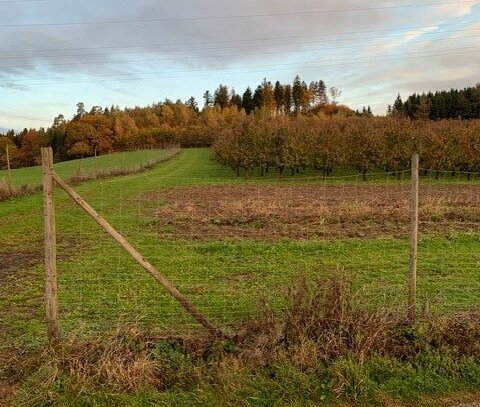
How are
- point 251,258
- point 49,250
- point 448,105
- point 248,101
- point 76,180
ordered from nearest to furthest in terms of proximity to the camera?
point 49,250, point 251,258, point 76,180, point 448,105, point 248,101

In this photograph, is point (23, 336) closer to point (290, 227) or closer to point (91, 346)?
point (91, 346)

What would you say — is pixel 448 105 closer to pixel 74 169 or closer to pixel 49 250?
pixel 74 169

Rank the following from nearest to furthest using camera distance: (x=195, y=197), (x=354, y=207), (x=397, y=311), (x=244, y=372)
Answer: (x=244, y=372), (x=397, y=311), (x=354, y=207), (x=195, y=197)

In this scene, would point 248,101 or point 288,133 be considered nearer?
point 288,133

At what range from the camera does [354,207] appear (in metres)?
15.0

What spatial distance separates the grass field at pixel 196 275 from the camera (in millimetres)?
5879

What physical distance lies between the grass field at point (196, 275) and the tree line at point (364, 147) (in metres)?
24.6

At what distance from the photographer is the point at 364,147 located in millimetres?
36750

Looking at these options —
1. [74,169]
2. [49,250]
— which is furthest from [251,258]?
[74,169]

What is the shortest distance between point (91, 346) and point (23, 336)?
1480mm

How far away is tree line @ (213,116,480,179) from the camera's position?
1430 inches

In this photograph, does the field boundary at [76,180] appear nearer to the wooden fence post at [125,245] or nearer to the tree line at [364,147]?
the tree line at [364,147]

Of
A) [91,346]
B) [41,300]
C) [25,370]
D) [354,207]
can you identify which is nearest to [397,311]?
[91,346]

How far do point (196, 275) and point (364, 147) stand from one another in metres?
30.8
